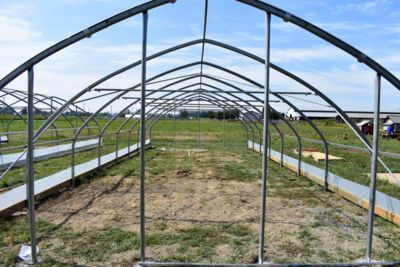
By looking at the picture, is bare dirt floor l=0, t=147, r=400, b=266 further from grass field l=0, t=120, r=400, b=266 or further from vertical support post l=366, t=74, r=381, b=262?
vertical support post l=366, t=74, r=381, b=262

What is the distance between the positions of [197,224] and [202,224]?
79mm

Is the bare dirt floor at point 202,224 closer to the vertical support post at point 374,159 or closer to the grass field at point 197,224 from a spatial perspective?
the grass field at point 197,224

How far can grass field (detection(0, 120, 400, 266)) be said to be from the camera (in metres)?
4.52

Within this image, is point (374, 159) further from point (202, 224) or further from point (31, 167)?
point (31, 167)

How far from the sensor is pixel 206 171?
11102mm

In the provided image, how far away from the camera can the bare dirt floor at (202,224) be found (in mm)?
4520

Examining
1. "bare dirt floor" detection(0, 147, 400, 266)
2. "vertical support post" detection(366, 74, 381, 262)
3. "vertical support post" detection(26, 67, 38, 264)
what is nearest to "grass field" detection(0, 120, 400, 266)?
"bare dirt floor" detection(0, 147, 400, 266)

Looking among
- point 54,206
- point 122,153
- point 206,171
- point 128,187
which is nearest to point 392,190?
point 206,171

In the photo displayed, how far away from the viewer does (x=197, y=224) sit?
19.0 ft

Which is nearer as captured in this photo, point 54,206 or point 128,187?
point 54,206

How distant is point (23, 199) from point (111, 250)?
8.73 ft

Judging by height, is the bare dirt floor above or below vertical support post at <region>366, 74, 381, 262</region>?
below

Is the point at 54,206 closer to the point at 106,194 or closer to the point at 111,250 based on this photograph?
the point at 106,194

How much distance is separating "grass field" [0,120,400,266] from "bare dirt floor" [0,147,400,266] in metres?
0.01
